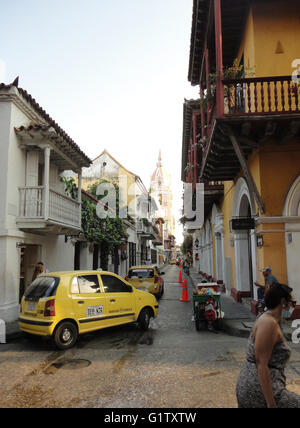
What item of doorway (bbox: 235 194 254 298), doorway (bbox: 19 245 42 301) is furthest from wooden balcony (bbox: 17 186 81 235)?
doorway (bbox: 235 194 254 298)

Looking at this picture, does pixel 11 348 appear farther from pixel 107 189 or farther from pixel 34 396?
pixel 107 189

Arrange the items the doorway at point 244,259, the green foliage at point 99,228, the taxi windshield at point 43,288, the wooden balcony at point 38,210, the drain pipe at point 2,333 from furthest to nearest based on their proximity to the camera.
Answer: the green foliage at point 99,228 < the doorway at point 244,259 < the wooden balcony at point 38,210 < the drain pipe at point 2,333 < the taxi windshield at point 43,288

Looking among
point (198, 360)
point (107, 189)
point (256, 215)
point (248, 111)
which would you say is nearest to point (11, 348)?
point (198, 360)

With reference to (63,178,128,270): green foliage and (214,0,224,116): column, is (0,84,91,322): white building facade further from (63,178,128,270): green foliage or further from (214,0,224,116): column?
(214,0,224,116): column

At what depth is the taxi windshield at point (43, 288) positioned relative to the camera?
7.07 m

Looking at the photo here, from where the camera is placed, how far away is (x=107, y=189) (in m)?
27.8

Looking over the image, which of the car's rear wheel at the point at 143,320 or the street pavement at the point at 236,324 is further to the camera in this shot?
the car's rear wheel at the point at 143,320

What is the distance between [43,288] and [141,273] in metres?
8.31

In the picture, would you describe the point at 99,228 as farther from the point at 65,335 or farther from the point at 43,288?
the point at 65,335

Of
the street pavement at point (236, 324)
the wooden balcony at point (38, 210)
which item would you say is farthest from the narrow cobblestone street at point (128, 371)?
the wooden balcony at point (38, 210)

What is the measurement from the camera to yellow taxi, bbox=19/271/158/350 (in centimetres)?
689

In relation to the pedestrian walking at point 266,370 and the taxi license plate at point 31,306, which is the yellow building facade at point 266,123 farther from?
the pedestrian walking at point 266,370

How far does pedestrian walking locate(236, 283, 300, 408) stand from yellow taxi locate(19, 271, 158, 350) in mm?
5125

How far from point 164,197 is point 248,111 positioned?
4073 inches
